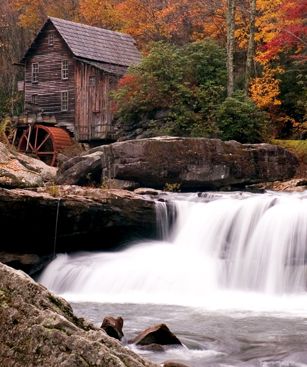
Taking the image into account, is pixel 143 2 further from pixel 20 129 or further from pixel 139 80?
pixel 139 80

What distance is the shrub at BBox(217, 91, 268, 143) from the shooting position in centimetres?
2508

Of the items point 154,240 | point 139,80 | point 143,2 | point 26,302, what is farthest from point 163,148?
point 143,2

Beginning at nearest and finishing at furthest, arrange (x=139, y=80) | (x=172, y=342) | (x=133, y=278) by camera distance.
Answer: (x=172, y=342), (x=133, y=278), (x=139, y=80)

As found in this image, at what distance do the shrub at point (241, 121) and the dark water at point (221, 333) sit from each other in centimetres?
1430

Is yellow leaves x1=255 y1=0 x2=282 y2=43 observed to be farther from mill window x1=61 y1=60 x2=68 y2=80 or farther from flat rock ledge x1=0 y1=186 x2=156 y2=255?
flat rock ledge x1=0 y1=186 x2=156 y2=255

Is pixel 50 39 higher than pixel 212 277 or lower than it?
higher

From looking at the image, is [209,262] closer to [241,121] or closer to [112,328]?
[112,328]

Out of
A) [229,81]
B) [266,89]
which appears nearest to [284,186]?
[229,81]

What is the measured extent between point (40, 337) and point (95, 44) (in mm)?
34733

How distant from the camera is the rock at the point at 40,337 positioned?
8.94ft

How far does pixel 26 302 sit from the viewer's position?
2.98m

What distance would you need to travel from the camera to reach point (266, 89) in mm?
27672

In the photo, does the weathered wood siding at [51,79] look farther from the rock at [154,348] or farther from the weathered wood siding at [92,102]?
the rock at [154,348]

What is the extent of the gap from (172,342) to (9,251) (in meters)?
8.72
